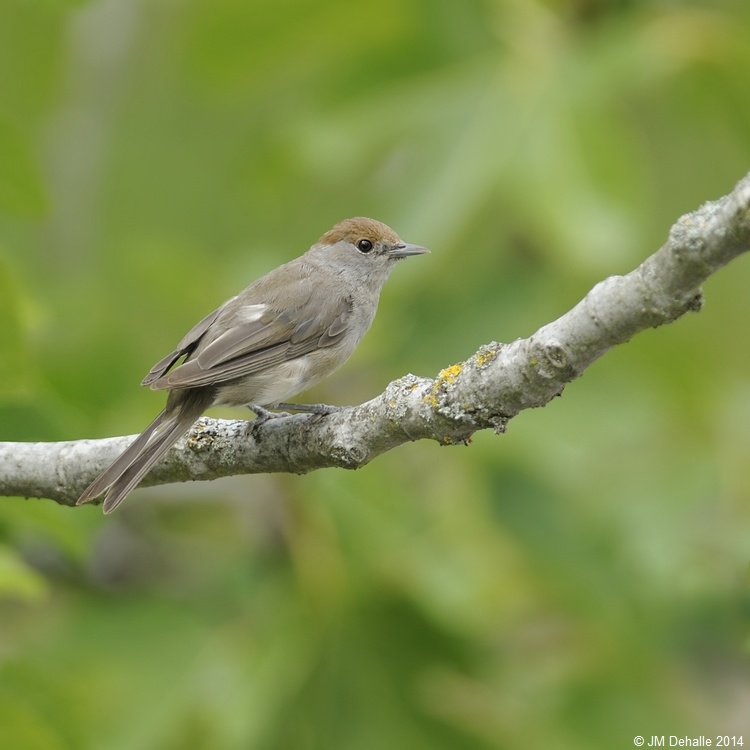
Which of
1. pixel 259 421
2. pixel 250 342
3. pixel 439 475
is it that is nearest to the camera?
pixel 259 421

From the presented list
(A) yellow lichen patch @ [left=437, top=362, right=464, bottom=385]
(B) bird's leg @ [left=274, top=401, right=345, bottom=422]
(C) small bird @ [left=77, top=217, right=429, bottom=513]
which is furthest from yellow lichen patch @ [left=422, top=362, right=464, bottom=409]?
(C) small bird @ [left=77, top=217, right=429, bottom=513]

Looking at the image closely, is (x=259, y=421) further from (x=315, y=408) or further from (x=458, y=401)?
(x=458, y=401)

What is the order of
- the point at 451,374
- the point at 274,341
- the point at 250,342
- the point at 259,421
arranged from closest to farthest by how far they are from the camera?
1. the point at 451,374
2. the point at 259,421
3. the point at 250,342
4. the point at 274,341

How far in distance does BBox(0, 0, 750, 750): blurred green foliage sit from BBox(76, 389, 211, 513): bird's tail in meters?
0.54

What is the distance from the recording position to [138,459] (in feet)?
12.3

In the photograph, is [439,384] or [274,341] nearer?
[439,384]

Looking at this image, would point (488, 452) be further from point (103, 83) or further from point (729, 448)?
point (103, 83)

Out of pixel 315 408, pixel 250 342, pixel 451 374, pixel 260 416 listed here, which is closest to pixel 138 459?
pixel 260 416

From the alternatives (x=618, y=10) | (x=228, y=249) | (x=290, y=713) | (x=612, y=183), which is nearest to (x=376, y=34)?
(x=618, y=10)

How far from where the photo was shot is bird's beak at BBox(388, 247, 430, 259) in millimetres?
5492

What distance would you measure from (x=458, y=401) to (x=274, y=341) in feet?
6.17

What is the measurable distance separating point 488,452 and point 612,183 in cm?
145

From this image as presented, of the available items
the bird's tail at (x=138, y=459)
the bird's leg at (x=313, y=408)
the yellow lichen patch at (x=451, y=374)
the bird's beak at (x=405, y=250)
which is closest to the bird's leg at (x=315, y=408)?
the bird's leg at (x=313, y=408)

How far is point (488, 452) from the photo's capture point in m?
5.39
